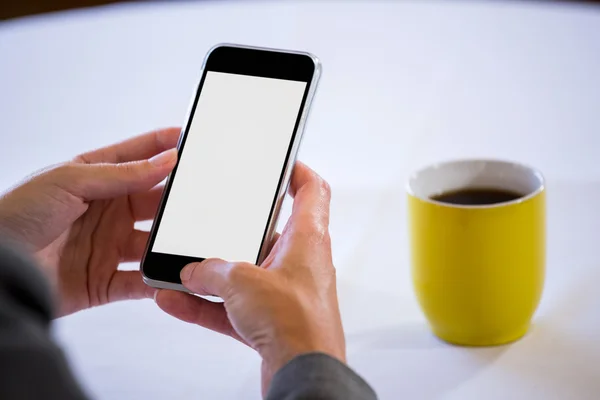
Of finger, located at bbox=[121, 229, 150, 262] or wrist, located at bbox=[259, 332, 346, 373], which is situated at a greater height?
wrist, located at bbox=[259, 332, 346, 373]

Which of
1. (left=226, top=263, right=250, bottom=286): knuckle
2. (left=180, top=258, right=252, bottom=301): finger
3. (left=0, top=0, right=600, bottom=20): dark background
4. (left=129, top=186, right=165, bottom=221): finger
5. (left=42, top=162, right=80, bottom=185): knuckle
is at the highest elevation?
(left=42, top=162, right=80, bottom=185): knuckle

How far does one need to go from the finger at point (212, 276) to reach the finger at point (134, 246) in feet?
Answer: 0.59

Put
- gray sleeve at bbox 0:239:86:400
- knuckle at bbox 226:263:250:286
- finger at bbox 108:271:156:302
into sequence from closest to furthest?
gray sleeve at bbox 0:239:86:400 → knuckle at bbox 226:263:250:286 → finger at bbox 108:271:156:302

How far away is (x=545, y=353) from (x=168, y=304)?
12.2 inches

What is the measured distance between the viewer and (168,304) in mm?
688

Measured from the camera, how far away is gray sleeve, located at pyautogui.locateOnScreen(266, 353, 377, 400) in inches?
17.4

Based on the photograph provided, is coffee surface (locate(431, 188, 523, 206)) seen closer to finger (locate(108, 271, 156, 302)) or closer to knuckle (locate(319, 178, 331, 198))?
knuckle (locate(319, 178, 331, 198))

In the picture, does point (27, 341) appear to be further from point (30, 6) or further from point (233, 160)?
point (30, 6)

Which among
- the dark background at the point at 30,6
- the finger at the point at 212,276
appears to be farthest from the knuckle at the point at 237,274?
the dark background at the point at 30,6

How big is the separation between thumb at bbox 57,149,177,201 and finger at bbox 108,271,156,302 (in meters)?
0.10

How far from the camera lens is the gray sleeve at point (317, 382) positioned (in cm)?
44

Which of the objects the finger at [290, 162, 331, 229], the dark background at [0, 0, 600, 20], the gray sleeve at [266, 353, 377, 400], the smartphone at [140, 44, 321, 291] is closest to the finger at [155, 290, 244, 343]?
the smartphone at [140, 44, 321, 291]

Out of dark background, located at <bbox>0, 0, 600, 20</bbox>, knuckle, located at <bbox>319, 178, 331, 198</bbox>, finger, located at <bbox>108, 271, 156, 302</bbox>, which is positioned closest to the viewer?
knuckle, located at <bbox>319, 178, 331, 198</bbox>

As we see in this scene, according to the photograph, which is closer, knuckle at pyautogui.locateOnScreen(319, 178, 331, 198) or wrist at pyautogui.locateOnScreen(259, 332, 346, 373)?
wrist at pyautogui.locateOnScreen(259, 332, 346, 373)
